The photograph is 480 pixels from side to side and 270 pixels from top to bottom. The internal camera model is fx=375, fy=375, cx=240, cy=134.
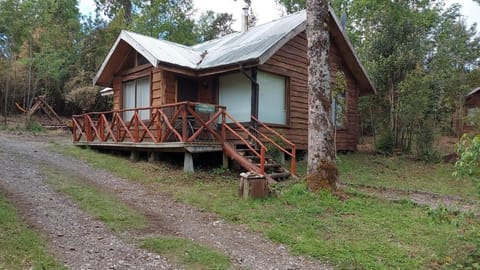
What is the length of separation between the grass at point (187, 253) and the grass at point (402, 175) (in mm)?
5489

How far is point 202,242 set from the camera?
456 cm

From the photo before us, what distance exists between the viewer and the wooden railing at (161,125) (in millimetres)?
9078

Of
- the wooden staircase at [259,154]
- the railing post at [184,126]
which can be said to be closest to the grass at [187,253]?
the wooden staircase at [259,154]

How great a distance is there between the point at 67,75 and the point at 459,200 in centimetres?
2287

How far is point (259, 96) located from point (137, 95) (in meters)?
4.43

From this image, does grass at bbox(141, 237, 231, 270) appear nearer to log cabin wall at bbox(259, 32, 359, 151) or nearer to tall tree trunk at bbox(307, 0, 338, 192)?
tall tree trunk at bbox(307, 0, 338, 192)

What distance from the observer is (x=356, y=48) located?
2233cm

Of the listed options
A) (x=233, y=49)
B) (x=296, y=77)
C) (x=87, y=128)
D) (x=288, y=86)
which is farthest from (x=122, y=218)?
(x=87, y=128)

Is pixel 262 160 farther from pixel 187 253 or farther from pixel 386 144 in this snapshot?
pixel 386 144

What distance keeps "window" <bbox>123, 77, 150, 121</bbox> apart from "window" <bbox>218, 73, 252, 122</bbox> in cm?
249

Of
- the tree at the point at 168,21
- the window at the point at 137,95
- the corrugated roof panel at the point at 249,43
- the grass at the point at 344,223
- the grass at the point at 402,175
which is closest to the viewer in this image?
the grass at the point at 344,223

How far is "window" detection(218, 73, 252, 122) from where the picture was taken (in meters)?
10.5

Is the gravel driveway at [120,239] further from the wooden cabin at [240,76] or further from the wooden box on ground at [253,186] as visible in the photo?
the wooden cabin at [240,76]

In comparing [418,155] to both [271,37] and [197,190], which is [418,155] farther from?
[197,190]
